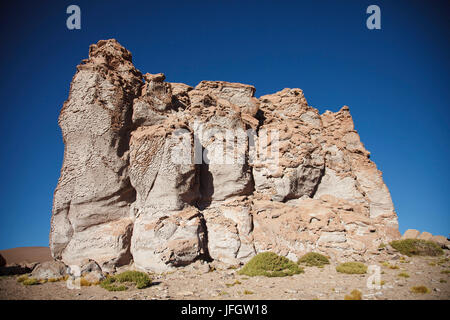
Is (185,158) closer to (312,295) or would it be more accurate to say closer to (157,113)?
(157,113)

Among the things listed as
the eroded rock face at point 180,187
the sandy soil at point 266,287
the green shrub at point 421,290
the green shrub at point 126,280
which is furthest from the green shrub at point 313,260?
the green shrub at point 126,280

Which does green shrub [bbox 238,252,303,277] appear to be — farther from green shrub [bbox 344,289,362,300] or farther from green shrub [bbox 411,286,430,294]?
green shrub [bbox 411,286,430,294]

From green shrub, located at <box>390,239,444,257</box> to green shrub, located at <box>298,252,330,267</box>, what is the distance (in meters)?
4.43

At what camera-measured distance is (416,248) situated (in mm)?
14945

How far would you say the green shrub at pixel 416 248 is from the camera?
48.9ft

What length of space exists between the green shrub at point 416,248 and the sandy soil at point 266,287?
2.55 m

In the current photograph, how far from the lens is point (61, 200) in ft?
50.4

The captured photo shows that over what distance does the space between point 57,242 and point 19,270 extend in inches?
84.0

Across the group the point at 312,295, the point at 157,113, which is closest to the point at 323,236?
the point at 312,295

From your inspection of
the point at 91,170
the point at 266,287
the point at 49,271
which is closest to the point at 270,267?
the point at 266,287

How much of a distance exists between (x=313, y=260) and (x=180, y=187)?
8.32 meters

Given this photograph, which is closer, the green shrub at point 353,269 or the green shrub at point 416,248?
the green shrub at point 353,269

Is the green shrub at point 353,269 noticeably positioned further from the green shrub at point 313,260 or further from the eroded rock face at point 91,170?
the eroded rock face at point 91,170

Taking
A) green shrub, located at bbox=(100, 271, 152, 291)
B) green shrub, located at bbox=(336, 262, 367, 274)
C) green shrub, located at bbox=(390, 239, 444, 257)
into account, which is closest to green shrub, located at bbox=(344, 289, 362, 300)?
green shrub, located at bbox=(336, 262, 367, 274)
